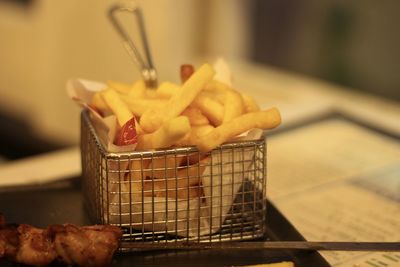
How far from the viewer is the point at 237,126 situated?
34.4 inches

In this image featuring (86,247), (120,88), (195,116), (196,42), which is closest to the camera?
(86,247)

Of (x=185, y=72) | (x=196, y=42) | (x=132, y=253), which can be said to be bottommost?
(x=132, y=253)

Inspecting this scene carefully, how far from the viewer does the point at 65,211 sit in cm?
102

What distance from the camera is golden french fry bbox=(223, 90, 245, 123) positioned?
2.94 feet

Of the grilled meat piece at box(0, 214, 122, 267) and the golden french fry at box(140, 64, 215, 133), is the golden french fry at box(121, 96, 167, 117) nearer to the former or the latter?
the golden french fry at box(140, 64, 215, 133)

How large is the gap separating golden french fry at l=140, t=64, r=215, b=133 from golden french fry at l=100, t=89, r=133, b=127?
1.0 inches

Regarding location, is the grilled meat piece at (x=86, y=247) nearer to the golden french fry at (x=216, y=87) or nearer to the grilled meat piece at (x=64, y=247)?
the grilled meat piece at (x=64, y=247)

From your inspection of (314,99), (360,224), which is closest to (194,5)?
(314,99)

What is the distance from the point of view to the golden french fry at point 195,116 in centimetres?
90

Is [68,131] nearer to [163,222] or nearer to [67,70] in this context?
[67,70]

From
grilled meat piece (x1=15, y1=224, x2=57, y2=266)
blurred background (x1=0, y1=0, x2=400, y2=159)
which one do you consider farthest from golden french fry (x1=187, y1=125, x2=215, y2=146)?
blurred background (x1=0, y1=0, x2=400, y2=159)

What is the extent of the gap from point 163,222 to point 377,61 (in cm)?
257

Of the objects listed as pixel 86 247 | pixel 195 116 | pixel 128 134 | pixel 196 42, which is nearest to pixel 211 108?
pixel 195 116

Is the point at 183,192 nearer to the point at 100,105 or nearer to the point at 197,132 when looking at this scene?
the point at 197,132
